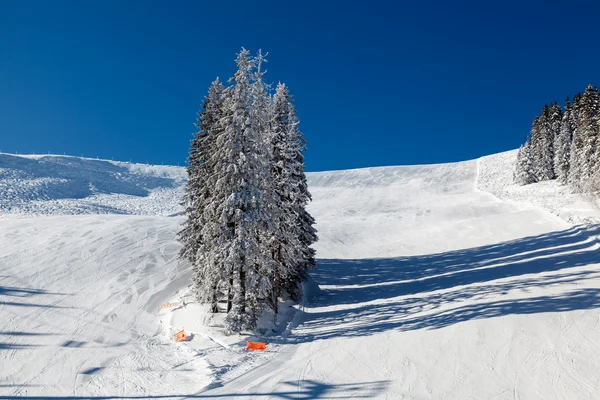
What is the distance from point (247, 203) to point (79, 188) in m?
76.7

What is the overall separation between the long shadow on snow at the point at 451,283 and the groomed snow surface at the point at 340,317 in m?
0.14

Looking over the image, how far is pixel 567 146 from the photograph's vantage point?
189 feet

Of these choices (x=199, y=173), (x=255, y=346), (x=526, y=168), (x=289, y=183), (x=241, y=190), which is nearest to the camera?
(x=255, y=346)

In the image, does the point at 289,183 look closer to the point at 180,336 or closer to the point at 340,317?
the point at 340,317

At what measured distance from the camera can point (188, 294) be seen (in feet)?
83.6

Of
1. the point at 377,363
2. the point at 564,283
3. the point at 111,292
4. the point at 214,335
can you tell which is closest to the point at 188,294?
the point at 111,292

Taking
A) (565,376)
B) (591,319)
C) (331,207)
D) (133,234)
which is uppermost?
(331,207)

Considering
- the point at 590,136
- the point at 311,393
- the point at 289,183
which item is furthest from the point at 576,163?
the point at 311,393

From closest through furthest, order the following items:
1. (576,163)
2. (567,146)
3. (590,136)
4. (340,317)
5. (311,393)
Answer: (311,393), (340,317), (590,136), (576,163), (567,146)

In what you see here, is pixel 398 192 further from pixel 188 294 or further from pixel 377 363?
pixel 377 363

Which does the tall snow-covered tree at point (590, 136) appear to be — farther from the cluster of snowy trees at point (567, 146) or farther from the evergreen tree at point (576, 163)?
the evergreen tree at point (576, 163)

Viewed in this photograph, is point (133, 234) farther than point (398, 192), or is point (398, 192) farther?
point (398, 192)

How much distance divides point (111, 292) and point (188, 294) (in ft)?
16.5

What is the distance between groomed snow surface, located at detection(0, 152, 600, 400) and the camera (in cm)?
1323
